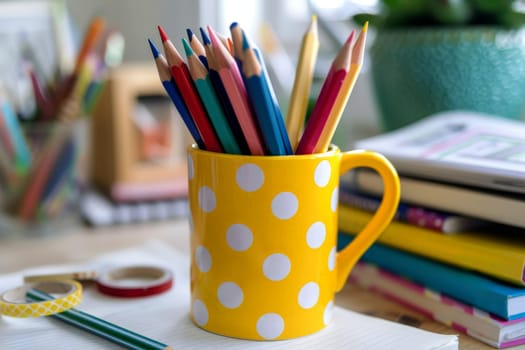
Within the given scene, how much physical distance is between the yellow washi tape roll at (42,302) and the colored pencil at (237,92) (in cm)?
16

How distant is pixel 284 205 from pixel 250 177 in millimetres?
28

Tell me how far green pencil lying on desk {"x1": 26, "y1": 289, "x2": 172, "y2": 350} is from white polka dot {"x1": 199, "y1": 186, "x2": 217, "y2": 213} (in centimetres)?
9

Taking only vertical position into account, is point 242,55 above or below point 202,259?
above

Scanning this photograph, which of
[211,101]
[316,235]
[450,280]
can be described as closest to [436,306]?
[450,280]

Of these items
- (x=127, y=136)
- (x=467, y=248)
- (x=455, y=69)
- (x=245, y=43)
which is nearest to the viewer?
(x=245, y=43)

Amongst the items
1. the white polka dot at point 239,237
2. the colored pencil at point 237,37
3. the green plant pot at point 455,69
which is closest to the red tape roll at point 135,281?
the white polka dot at point 239,237

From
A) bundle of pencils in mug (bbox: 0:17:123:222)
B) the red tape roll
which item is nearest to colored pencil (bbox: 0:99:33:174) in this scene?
bundle of pencils in mug (bbox: 0:17:123:222)

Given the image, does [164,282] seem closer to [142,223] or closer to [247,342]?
[247,342]

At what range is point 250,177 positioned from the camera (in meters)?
0.41

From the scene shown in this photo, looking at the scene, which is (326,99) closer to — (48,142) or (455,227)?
(455,227)

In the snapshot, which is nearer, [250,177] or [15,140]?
[250,177]

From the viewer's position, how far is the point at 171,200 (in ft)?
2.86

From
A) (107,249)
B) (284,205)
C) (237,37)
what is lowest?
(107,249)

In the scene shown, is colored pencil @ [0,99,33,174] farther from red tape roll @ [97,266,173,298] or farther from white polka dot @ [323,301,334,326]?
white polka dot @ [323,301,334,326]
